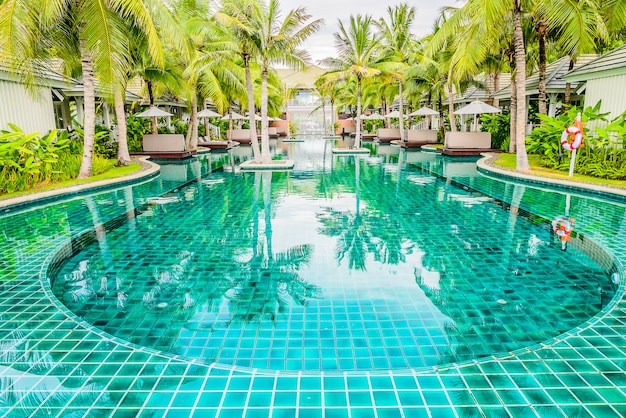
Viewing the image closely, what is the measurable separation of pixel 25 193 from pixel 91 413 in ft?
28.9

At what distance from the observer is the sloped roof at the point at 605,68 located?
503 inches

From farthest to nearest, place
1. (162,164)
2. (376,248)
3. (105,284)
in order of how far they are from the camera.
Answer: (162,164) < (376,248) < (105,284)

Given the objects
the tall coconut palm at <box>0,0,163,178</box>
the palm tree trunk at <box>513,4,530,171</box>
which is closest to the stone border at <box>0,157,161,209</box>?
the tall coconut palm at <box>0,0,163,178</box>

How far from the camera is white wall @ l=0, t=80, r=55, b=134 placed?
510 inches

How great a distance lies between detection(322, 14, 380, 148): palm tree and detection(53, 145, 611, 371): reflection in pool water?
13744mm

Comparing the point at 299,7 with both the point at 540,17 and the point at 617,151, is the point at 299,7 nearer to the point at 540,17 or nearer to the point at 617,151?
the point at 540,17

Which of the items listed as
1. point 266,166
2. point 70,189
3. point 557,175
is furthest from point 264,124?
point 557,175

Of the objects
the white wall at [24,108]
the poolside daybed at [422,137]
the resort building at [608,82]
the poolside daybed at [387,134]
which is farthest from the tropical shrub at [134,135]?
the resort building at [608,82]

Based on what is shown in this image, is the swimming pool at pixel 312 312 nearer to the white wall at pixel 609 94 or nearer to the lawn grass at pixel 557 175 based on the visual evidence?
the lawn grass at pixel 557 175

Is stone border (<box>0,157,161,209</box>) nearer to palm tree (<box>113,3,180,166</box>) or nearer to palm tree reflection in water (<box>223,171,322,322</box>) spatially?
palm tree (<box>113,3,180,166</box>)

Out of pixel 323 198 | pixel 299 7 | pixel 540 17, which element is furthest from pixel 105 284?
pixel 540 17

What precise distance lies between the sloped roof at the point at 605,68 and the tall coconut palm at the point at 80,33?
1247 centimetres

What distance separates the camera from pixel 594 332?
12.9 ft

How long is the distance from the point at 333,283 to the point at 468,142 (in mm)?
17608
